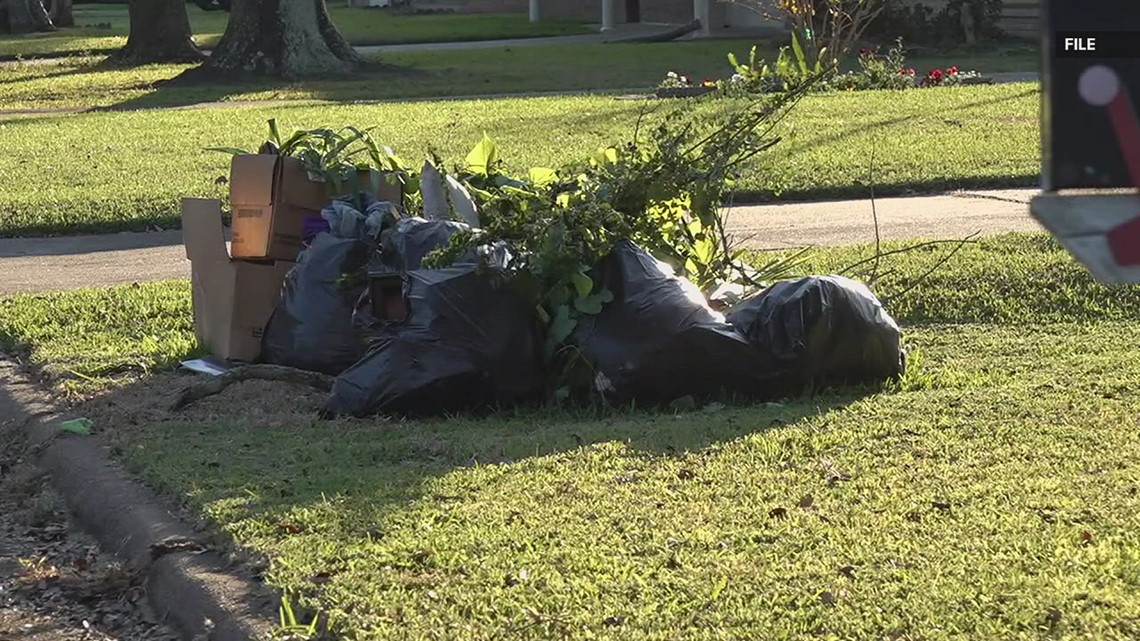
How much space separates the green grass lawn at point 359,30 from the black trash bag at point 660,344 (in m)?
28.5

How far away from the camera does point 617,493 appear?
4.96 m

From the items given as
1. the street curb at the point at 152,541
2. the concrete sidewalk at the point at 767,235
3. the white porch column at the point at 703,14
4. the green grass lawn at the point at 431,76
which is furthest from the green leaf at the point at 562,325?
the white porch column at the point at 703,14

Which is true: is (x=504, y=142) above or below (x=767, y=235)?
above

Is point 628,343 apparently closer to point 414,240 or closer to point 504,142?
point 414,240

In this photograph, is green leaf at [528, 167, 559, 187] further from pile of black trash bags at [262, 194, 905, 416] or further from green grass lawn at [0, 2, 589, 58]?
green grass lawn at [0, 2, 589, 58]

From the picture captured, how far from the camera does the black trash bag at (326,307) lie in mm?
6707

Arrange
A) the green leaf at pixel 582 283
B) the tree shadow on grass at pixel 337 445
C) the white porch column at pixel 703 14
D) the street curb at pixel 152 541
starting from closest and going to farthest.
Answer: the street curb at pixel 152 541
the tree shadow on grass at pixel 337 445
the green leaf at pixel 582 283
the white porch column at pixel 703 14

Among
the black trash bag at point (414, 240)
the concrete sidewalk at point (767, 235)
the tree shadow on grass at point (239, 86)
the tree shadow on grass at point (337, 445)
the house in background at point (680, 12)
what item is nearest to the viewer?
the tree shadow on grass at point (337, 445)

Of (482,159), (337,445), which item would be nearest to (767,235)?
(482,159)

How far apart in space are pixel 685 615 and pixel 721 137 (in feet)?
10.6

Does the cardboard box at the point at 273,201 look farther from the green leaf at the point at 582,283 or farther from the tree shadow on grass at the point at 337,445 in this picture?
the green leaf at the point at 582,283

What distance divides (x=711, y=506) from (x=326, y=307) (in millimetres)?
2435

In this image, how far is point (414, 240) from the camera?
6520 millimetres

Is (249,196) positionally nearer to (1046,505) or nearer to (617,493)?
(617,493)
